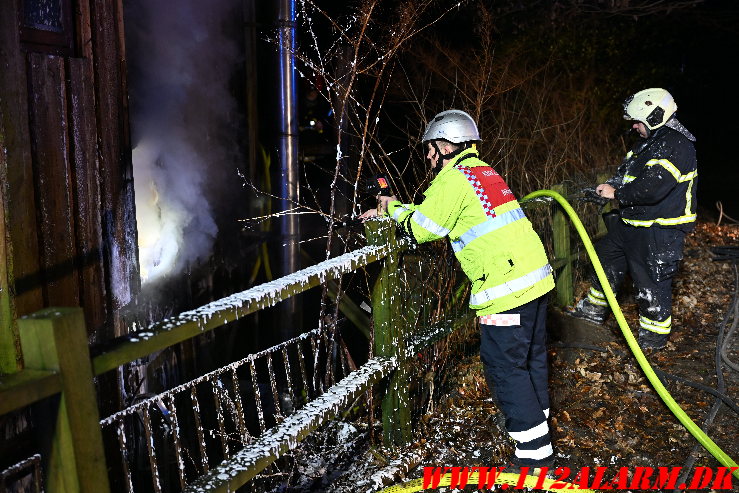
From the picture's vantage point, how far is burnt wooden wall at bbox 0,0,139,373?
3.29 meters

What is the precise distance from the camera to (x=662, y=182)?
5.23 m

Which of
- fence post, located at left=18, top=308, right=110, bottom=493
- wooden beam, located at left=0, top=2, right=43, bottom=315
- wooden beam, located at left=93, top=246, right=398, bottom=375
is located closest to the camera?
fence post, located at left=18, top=308, right=110, bottom=493

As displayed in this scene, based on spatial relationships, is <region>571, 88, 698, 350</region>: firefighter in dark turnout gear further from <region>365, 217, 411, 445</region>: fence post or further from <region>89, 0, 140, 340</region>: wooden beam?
<region>89, 0, 140, 340</region>: wooden beam

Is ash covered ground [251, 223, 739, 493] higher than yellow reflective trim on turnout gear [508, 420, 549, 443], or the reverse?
yellow reflective trim on turnout gear [508, 420, 549, 443]

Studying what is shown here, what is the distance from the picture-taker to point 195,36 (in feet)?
24.3

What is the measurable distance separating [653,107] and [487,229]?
2804mm

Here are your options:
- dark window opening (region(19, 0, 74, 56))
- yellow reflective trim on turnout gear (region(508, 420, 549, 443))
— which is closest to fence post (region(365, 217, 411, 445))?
yellow reflective trim on turnout gear (region(508, 420, 549, 443))

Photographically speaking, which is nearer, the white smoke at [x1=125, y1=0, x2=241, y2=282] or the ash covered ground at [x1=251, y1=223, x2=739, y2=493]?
the ash covered ground at [x1=251, y1=223, x2=739, y2=493]

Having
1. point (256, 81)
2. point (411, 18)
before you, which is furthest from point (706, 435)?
point (256, 81)

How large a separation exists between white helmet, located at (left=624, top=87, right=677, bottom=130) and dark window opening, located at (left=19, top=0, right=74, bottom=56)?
4.26m

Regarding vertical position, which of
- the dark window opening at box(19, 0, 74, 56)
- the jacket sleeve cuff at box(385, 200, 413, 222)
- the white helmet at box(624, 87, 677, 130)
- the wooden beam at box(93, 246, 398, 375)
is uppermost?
the dark window opening at box(19, 0, 74, 56)

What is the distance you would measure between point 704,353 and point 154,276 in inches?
196

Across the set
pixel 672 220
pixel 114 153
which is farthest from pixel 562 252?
pixel 114 153

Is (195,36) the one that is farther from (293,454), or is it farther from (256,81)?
(293,454)
